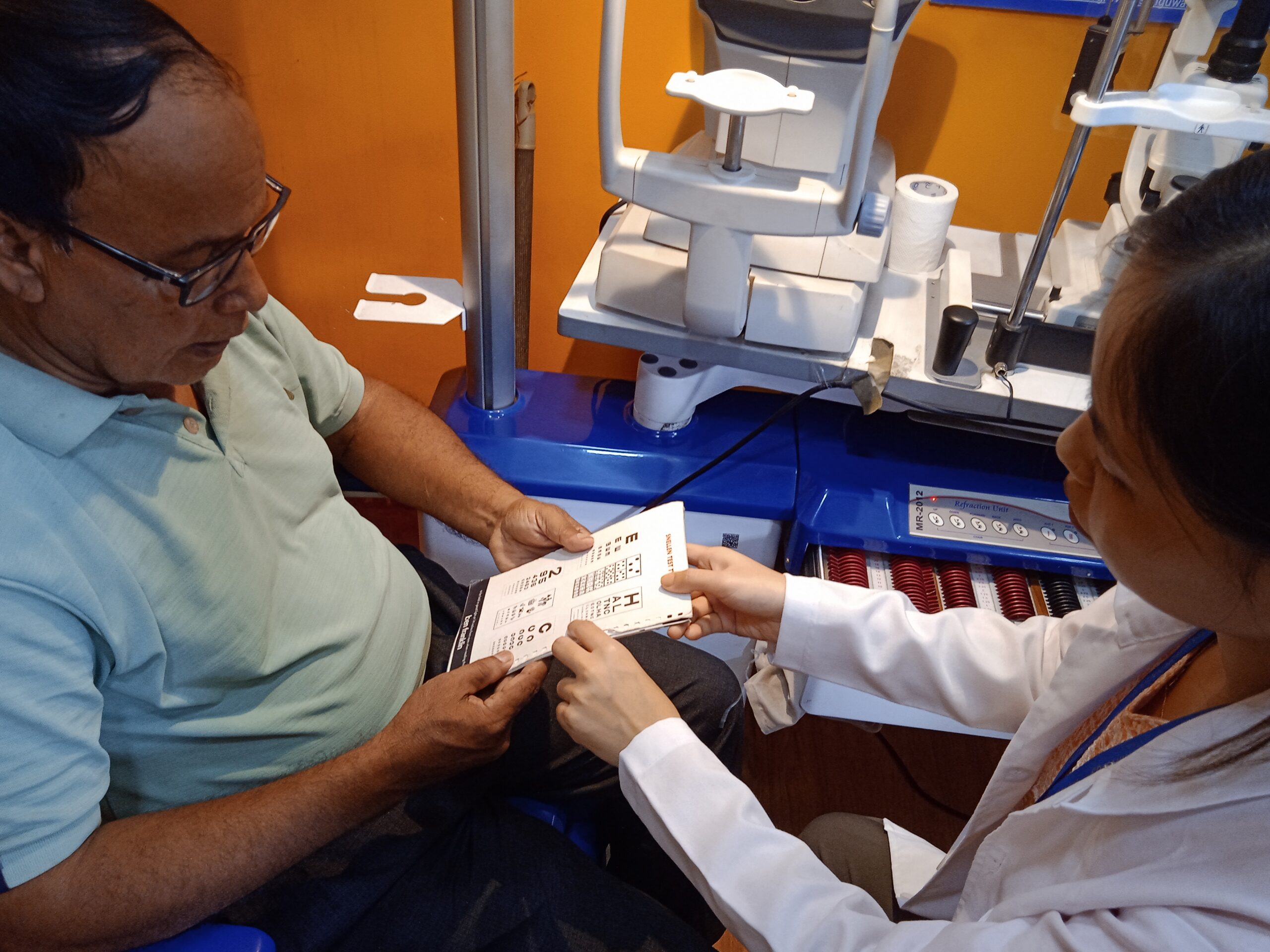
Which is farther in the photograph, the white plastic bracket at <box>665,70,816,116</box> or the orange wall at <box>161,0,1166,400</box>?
the orange wall at <box>161,0,1166,400</box>

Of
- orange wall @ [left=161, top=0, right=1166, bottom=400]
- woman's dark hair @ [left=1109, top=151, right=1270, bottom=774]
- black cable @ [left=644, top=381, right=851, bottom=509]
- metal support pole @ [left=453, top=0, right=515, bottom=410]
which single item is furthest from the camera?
orange wall @ [left=161, top=0, right=1166, bottom=400]

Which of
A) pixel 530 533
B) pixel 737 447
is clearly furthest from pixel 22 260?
pixel 737 447

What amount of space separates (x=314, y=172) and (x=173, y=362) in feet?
3.48

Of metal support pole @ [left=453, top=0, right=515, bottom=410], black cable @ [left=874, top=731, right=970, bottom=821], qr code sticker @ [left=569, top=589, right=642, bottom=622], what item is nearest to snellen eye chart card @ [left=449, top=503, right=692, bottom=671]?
qr code sticker @ [left=569, top=589, right=642, bottom=622]

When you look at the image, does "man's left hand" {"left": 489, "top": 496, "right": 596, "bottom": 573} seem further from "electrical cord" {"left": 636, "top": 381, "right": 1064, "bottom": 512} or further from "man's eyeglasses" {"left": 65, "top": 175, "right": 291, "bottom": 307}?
"man's eyeglasses" {"left": 65, "top": 175, "right": 291, "bottom": 307}

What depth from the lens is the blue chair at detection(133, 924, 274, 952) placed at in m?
0.80

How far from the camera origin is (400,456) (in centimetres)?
133

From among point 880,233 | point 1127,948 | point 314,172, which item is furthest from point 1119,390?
point 314,172

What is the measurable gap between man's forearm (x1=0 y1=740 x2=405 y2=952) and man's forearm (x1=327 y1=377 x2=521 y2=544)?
412mm

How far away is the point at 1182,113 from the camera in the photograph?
0.97m

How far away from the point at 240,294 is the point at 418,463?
0.50m

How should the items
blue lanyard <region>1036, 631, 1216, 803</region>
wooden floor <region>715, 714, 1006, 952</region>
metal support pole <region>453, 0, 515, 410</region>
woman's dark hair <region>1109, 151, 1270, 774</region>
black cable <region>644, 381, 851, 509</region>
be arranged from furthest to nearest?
wooden floor <region>715, 714, 1006, 952</region>, black cable <region>644, 381, 851, 509</region>, metal support pole <region>453, 0, 515, 410</region>, blue lanyard <region>1036, 631, 1216, 803</region>, woman's dark hair <region>1109, 151, 1270, 774</region>

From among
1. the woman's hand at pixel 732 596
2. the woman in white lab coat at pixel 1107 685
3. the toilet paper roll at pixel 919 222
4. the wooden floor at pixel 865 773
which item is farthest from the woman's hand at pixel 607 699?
the wooden floor at pixel 865 773

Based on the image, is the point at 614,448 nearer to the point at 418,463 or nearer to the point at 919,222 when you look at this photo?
the point at 418,463
